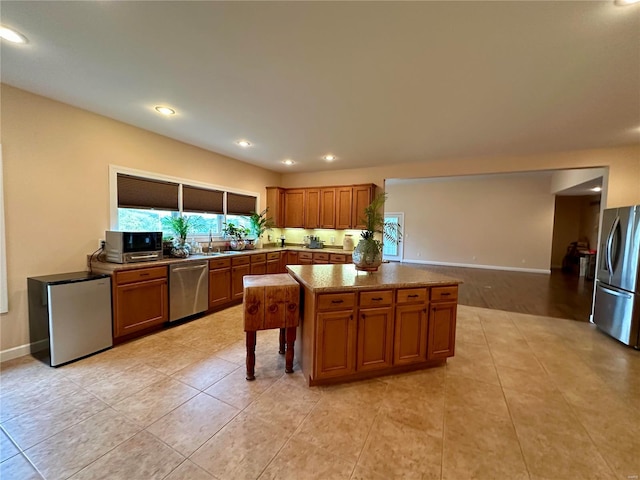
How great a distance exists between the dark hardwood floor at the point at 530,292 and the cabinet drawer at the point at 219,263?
14.5ft

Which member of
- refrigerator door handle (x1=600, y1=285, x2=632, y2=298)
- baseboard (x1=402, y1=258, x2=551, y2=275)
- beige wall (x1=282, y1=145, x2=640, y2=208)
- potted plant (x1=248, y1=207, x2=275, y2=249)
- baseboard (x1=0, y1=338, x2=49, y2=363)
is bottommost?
baseboard (x1=0, y1=338, x2=49, y2=363)

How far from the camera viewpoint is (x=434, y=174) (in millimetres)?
4984

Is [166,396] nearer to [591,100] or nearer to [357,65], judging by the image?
[357,65]

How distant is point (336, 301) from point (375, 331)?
1.71ft

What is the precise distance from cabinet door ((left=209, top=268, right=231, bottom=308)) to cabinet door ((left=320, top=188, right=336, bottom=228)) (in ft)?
7.68

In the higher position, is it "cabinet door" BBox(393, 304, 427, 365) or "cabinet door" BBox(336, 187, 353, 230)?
"cabinet door" BBox(336, 187, 353, 230)

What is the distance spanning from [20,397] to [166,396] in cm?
115

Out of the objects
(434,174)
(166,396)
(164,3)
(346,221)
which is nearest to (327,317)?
(166,396)

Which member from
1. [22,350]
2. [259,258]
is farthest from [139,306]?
[259,258]

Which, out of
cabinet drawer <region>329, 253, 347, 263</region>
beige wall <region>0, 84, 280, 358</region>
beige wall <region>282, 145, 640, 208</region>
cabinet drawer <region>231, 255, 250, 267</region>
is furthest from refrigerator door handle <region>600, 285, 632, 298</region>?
beige wall <region>0, 84, 280, 358</region>

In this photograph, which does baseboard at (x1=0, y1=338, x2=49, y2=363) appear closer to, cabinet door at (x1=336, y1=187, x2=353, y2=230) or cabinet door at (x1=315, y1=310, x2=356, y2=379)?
cabinet door at (x1=315, y1=310, x2=356, y2=379)

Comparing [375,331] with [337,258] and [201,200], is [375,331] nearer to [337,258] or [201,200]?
[337,258]

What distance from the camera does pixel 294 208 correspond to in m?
6.13

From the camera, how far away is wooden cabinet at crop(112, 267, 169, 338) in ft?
9.87
